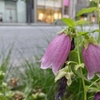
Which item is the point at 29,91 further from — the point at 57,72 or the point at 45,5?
the point at 45,5

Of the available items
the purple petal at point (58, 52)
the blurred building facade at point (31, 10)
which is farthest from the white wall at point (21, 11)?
the purple petal at point (58, 52)

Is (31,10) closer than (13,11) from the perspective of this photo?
No

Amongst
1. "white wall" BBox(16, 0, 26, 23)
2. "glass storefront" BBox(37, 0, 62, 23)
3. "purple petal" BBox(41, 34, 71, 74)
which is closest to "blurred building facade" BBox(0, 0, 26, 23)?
"white wall" BBox(16, 0, 26, 23)

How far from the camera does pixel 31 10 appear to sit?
2197 cm

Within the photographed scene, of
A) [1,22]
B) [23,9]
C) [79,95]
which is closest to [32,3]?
[23,9]

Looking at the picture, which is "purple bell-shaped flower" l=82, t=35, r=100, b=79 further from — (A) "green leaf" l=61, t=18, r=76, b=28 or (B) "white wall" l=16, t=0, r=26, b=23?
(B) "white wall" l=16, t=0, r=26, b=23

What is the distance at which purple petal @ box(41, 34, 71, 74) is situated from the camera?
0.58 meters

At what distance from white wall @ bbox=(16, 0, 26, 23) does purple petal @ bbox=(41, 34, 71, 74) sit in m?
20.8

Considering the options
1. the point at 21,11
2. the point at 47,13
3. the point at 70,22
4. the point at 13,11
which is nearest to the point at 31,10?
the point at 21,11

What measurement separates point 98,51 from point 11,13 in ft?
67.9

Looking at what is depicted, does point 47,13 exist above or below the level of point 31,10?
below

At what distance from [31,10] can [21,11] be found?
2.83ft

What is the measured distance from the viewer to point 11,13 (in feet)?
68.6

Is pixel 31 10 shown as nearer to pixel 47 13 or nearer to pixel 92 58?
pixel 47 13
